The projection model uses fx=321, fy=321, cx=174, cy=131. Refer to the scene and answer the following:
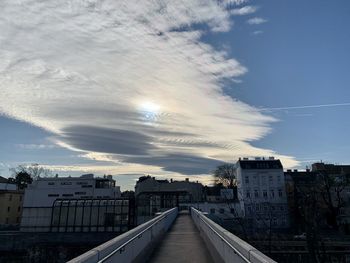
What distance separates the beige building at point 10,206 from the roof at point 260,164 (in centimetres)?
5296

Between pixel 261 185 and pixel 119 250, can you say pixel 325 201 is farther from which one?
pixel 119 250

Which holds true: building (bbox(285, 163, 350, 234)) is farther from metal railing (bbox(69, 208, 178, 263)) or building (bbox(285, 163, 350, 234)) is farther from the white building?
metal railing (bbox(69, 208, 178, 263))

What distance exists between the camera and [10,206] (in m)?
72.6

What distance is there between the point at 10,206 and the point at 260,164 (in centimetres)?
5888

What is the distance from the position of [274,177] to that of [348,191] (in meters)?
16.2

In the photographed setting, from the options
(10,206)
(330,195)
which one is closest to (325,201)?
(330,195)

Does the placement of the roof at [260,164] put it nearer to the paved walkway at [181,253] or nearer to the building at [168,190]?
the building at [168,190]

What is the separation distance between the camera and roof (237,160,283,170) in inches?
3022

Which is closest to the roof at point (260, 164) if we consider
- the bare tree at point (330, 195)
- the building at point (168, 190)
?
the bare tree at point (330, 195)

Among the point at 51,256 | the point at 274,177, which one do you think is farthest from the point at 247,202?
the point at 51,256

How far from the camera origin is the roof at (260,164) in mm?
76750

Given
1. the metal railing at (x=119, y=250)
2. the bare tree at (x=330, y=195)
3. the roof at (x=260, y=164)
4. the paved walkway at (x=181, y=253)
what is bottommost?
the paved walkway at (x=181, y=253)

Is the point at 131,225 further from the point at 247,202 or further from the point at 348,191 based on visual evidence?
the point at 348,191

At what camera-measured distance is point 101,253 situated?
221 inches
